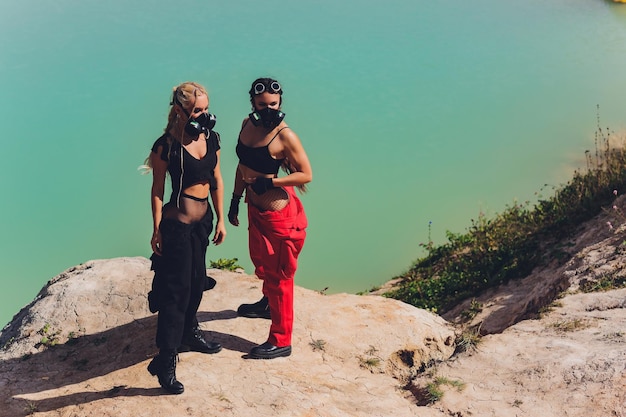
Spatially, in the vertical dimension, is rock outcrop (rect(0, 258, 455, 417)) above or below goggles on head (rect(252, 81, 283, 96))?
below

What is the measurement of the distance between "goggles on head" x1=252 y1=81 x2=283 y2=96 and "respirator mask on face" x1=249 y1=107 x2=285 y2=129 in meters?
0.13

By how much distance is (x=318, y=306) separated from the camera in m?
6.66

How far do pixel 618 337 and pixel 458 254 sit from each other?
4661 millimetres

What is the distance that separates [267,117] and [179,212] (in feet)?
3.05

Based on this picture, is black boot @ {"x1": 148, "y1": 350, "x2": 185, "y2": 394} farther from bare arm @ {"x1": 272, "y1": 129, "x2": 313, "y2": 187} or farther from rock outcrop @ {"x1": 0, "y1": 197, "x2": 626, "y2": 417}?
bare arm @ {"x1": 272, "y1": 129, "x2": 313, "y2": 187}

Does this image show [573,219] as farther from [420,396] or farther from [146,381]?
[146,381]

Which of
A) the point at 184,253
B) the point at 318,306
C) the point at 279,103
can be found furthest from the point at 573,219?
the point at 184,253

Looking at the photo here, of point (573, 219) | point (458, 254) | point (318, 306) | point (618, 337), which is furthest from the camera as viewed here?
point (458, 254)

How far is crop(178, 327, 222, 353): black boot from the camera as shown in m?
5.56

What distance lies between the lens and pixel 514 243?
31.6 ft

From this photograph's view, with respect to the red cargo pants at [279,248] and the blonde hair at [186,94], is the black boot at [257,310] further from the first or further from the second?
the blonde hair at [186,94]

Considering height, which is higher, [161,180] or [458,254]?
[161,180]

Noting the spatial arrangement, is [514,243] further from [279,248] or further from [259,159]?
[259,159]

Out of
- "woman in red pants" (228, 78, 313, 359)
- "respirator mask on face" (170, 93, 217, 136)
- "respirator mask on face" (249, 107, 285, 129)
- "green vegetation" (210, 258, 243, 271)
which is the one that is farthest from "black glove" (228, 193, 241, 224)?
"green vegetation" (210, 258, 243, 271)
